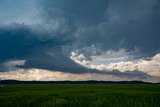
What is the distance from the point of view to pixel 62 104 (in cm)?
3083

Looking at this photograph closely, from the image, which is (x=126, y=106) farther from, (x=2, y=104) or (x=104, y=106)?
(x=2, y=104)

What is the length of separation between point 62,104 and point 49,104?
1.37 meters

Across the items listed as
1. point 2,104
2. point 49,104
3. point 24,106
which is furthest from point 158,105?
point 2,104

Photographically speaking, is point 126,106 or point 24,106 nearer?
point 126,106

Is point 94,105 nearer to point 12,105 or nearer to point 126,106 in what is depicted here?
point 126,106

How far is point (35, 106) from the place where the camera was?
30.6m

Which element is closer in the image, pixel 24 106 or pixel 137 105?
pixel 137 105

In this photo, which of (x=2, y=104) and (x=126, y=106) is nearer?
(x=126, y=106)

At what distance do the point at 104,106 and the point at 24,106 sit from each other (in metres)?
8.56

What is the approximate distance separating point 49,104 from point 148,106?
1012 cm

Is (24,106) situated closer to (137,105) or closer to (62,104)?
(62,104)

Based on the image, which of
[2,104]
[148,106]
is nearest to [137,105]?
[148,106]

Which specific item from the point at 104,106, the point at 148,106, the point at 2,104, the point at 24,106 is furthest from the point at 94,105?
the point at 2,104

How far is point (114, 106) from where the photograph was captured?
2866 cm
